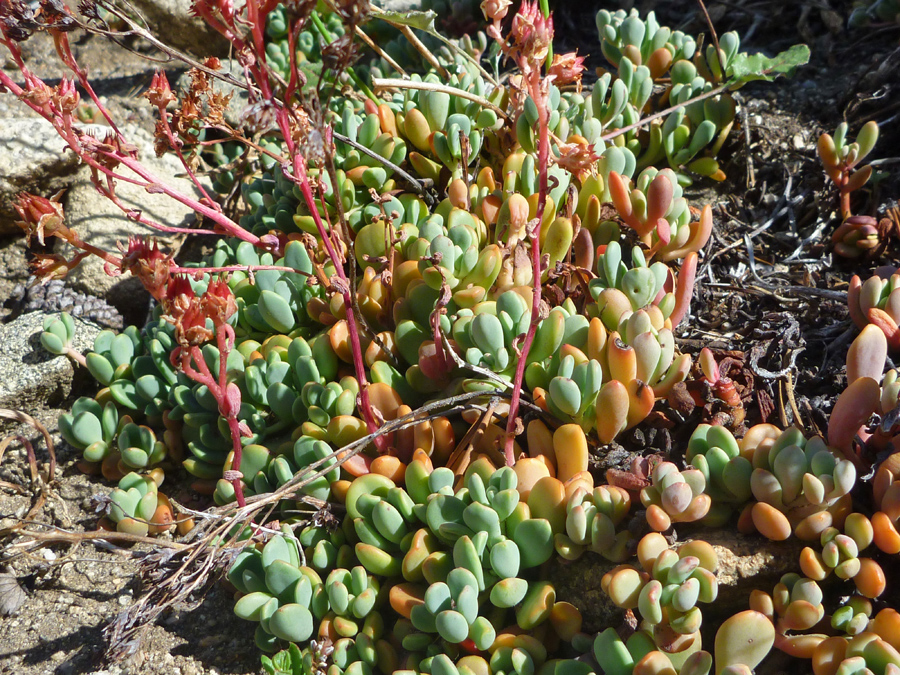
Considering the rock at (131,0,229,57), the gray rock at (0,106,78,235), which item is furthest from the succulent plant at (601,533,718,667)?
the rock at (131,0,229,57)

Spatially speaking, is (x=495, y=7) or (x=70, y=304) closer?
(x=495, y=7)

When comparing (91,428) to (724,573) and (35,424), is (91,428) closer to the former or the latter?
(35,424)

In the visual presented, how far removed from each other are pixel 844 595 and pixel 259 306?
1749 mm

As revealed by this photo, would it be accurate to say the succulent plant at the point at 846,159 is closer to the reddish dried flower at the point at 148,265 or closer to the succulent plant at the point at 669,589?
the succulent plant at the point at 669,589

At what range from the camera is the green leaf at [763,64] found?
2.61 meters

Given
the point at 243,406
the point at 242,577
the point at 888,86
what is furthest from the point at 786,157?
the point at 242,577

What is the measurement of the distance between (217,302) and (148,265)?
15 cm

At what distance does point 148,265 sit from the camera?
1.40 meters

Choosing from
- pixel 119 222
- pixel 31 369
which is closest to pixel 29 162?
pixel 119 222

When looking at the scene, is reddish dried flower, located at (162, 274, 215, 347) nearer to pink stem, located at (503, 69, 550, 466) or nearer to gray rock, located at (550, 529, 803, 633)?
pink stem, located at (503, 69, 550, 466)

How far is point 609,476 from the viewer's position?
167 cm

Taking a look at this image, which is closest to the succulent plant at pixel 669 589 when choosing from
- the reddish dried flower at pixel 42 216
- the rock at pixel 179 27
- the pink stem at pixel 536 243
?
the pink stem at pixel 536 243

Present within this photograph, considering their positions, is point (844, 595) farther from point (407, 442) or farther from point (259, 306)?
point (259, 306)

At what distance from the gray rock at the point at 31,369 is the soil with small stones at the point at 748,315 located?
7cm
